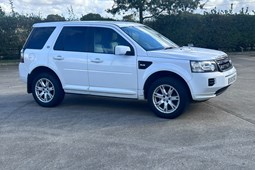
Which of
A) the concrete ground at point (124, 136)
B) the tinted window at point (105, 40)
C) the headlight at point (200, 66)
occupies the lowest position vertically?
the concrete ground at point (124, 136)

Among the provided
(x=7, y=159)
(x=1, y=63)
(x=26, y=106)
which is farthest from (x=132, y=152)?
(x=1, y=63)

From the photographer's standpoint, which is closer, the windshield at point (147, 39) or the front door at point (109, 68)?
the front door at point (109, 68)

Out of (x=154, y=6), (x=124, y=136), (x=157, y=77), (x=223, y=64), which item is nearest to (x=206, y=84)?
(x=223, y=64)

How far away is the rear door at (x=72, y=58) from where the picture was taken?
736 cm

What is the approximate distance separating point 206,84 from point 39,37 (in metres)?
3.95

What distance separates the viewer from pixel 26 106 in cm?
797

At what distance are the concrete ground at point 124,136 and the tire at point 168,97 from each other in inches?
6.9

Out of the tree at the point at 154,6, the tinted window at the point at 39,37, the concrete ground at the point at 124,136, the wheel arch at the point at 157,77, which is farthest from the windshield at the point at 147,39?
the tree at the point at 154,6

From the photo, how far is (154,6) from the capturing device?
1867 cm

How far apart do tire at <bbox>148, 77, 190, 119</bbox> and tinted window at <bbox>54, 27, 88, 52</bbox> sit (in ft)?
5.95

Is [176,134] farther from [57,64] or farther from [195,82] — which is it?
[57,64]

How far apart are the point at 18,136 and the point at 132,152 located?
2021mm

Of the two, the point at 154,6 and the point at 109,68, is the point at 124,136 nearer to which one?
the point at 109,68

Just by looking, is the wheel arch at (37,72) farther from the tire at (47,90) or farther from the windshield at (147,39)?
the windshield at (147,39)
